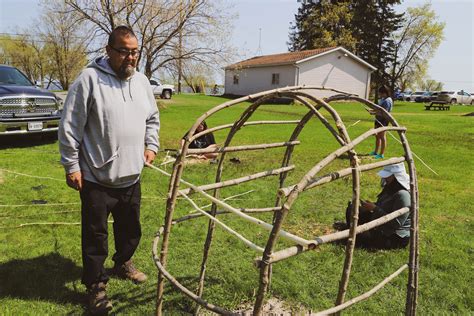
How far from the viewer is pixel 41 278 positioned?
11.1ft

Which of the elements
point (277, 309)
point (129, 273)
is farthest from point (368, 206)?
point (129, 273)

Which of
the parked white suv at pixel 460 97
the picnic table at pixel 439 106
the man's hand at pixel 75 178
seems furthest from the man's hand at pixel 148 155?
the parked white suv at pixel 460 97

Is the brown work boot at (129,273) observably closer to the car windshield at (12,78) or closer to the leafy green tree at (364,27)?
the car windshield at (12,78)

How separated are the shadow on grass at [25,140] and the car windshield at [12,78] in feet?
4.57

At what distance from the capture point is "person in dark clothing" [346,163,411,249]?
13.1ft

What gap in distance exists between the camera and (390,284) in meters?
3.59

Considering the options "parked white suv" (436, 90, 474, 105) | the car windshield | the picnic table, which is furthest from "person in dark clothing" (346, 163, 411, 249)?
"parked white suv" (436, 90, 474, 105)

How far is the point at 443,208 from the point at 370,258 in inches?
94.2

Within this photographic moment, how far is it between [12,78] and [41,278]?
7995 mm

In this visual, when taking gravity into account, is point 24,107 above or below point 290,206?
above

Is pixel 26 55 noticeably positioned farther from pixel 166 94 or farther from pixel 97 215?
pixel 97 215

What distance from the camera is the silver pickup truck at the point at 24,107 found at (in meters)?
8.48

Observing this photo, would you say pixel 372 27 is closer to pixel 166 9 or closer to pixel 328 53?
pixel 328 53

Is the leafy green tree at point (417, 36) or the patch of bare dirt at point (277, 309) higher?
the leafy green tree at point (417, 36)
